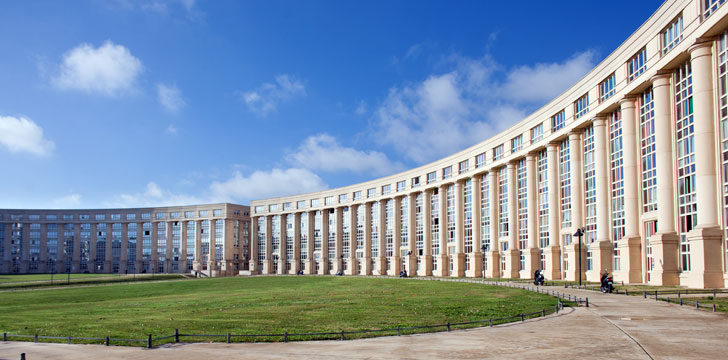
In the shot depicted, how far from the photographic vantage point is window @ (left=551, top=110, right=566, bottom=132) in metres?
61.8

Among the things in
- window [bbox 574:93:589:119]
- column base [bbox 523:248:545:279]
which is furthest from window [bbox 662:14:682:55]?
column base [bbox 523:248:545:279]

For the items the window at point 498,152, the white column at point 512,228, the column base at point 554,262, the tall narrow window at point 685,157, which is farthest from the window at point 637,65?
the window at point 498,152

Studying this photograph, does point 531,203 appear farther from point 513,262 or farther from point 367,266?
point 367,266

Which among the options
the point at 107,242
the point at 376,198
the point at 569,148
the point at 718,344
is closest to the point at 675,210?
the point at 569,148

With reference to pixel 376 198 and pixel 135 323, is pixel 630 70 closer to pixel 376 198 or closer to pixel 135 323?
pixel 135 323

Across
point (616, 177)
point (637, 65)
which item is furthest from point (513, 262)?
point (637, 65)

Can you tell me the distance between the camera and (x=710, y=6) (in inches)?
1487

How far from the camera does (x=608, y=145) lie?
53500 mm

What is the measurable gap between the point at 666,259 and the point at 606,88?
18256 millimetres

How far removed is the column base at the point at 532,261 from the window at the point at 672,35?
29.5 m

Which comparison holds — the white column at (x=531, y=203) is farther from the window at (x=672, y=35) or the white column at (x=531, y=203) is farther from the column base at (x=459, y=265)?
the window at (x=672, y=35)

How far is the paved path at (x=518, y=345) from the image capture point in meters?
16.4

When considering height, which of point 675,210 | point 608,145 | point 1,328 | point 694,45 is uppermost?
point 694,45

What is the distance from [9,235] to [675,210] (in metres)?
161
